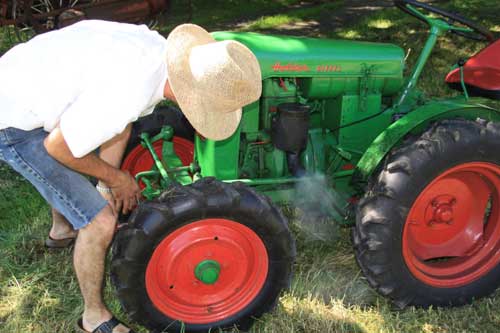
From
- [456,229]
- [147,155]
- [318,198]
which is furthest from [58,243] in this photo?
[456,229]

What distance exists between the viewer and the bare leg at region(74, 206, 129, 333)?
2.46 meters

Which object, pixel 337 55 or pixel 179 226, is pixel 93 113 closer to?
pixel 179 226

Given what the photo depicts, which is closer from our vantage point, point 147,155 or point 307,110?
point 307,110

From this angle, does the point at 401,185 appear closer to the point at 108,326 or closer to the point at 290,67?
the point at 290,67

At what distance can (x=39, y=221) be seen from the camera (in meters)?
3.58

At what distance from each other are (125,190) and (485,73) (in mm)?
2193

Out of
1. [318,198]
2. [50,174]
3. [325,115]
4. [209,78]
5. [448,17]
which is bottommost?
[318,198]

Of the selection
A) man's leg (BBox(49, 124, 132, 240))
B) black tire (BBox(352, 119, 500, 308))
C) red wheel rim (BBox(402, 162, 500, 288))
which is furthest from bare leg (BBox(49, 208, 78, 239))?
red wheel rim (BBox(402, 162, 500, 288))

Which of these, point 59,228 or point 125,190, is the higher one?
point 125,190

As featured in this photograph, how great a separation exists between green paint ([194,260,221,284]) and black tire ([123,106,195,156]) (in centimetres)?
121

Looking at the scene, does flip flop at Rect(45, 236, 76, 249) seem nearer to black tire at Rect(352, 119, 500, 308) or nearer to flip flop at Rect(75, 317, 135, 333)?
flip flop at Rect(75, 317, 135, 333)

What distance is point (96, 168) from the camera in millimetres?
2254

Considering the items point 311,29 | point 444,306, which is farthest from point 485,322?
point 311,29

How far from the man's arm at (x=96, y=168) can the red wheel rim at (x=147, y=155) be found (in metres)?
1.07
